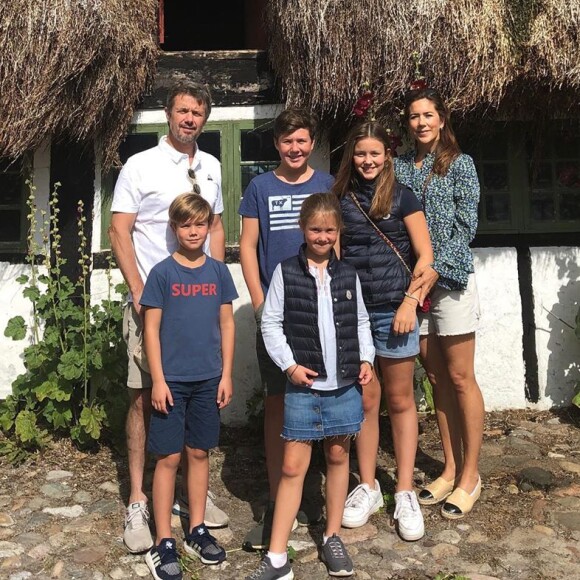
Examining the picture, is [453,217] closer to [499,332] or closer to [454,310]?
[454,310]

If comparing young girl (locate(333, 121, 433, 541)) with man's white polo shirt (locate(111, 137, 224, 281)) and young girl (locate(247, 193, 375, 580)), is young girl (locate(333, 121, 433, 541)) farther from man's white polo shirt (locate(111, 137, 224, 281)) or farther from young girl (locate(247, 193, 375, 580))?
man's white polo shirt (locate(111, 137, 224, 281))

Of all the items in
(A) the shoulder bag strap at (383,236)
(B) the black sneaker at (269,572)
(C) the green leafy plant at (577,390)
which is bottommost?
(B) the black sneaker at (269,572)

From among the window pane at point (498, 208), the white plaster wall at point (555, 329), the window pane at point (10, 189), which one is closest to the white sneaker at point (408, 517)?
the white plaster wall at point (555, 329)

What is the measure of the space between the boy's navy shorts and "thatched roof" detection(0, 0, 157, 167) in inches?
91.0

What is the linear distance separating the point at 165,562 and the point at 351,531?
0.96 metres

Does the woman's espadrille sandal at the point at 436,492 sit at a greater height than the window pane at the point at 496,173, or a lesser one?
lesser

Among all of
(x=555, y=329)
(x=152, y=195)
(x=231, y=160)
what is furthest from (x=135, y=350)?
(x=555, y=329)

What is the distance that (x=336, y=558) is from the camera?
3076 mm

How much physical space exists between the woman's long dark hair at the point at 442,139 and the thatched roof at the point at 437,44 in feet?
3.44

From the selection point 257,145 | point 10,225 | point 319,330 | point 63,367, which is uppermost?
point 257,145

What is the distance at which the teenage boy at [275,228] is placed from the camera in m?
3.32

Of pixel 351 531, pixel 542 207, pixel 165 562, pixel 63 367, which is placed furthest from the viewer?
pixel 542 207

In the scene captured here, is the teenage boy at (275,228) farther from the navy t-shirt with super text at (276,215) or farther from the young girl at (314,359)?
the young girl at (314,359)

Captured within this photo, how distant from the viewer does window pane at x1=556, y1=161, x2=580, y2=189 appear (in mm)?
5301
